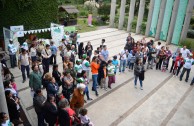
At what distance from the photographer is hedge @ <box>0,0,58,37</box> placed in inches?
574

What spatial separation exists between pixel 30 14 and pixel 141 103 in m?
11.2

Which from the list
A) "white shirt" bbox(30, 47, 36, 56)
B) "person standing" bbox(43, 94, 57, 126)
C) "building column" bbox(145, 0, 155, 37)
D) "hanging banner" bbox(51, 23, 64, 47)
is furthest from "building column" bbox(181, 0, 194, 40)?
Answer: "person standing" bbox(43, 94, 57, 126)

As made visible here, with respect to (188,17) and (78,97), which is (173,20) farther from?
(78,97)

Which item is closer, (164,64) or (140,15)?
(164,64)

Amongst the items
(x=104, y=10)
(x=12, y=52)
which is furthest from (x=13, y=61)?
(x=104, y=10)

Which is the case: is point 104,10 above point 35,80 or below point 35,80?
above

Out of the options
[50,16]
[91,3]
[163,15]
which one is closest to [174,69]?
[163,15]

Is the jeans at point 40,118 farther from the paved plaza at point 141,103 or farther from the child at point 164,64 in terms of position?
the child at point 164,64

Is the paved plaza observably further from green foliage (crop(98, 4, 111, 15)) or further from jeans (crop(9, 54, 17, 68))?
green foliage (crop(98, 4, 111, 15))

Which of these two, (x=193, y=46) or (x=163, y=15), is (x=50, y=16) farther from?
(x=193, y=46)

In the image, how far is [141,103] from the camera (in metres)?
8.80

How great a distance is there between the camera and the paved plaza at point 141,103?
25.0 feet

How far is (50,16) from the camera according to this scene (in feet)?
53.7

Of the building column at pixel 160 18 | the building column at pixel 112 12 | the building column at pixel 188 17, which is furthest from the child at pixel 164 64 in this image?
the building column at pixel 112 12
